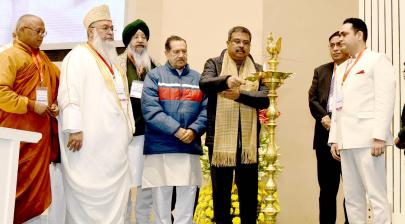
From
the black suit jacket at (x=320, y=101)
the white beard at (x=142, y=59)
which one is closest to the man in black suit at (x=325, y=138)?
the black suit jacket at (x=320, y=101)

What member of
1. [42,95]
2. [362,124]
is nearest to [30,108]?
[42,95]

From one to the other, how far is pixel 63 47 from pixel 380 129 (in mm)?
4441

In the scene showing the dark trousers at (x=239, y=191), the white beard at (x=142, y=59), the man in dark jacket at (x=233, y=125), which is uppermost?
the white beard at (x=142, y=59)

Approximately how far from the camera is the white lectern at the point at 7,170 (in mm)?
1892

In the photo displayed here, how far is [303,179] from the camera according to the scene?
5.33 m

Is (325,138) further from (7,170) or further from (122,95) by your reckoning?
(7,170)

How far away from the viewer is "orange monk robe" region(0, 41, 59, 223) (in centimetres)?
321

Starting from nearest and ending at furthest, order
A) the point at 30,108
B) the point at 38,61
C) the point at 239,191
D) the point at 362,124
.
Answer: the point at 362,124 < the point at 30,108 < the point at 239,191 < the point at 38,61

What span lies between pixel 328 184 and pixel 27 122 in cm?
220

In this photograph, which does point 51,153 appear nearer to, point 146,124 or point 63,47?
point 146,124

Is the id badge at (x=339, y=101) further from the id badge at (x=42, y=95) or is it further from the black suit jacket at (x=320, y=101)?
the id badge at (x=42, y=95)

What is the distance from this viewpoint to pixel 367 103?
125 inches

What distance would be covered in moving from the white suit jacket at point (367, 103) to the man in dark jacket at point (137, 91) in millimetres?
1519

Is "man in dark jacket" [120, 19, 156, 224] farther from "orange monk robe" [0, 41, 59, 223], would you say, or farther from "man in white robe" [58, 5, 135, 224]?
"orange monk robe" [0, 41, 59, 223]
